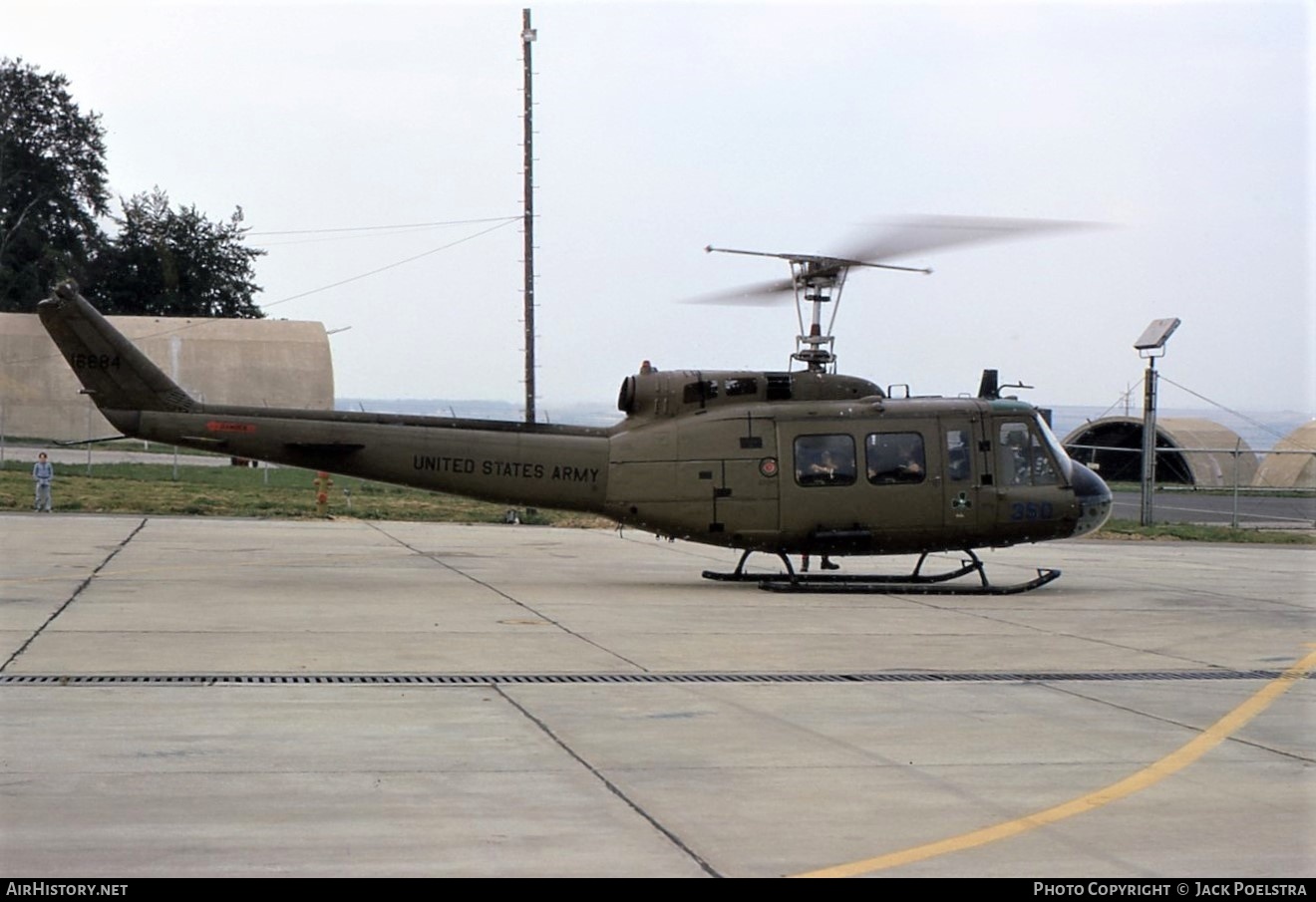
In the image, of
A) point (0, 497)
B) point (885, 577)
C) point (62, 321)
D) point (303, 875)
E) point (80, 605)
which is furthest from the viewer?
point (0, 497)

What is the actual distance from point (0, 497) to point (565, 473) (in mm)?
15855

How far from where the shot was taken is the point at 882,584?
17.0 metres

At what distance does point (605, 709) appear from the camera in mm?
9016

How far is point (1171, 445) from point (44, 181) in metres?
56.8

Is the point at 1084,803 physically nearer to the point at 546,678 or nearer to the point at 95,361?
the point at 546,678

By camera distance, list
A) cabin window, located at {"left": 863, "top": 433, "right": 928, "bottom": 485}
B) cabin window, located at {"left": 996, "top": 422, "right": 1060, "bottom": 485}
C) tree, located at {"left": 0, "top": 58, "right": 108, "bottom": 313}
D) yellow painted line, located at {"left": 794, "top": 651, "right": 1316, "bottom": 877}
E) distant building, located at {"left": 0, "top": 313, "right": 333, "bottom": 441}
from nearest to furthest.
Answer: yellow painted line, located at {"left": 794, "top": 651, "right": 1316, "bottom": 877} < cabin window, located at {"left": 863, "top": 433, "right": 928, "bottom": 485} < cabin window, located at {"left": 996, "top": 422, "right": 1060, "bottom": 485} < distant building, located at {"left": 0, "top": 313, "right": 333, "bottom": 441} < tree, located at {"left": 0, "top": 58, "right": 108, "bottom": 313}

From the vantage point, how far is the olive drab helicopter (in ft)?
53.6

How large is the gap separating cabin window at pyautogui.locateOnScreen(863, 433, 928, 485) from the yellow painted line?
6617 mm

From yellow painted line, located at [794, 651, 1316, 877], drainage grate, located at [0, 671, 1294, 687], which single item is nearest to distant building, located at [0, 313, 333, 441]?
drainage grate, located at [0, 671, 1294, 687]

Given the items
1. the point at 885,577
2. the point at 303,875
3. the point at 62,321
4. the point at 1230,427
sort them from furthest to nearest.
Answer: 1. the point at 1230,427
2. the point at 885,577
3. the point at 62,321
4. the point at 303,875

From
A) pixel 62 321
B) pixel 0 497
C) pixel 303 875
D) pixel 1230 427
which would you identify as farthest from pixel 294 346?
pixel 303 875

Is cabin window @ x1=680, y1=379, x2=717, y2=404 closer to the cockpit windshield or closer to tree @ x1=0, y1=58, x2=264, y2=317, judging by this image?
the cockpit windshield

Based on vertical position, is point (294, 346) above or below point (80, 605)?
above

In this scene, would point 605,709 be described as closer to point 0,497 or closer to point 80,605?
point 80,605
